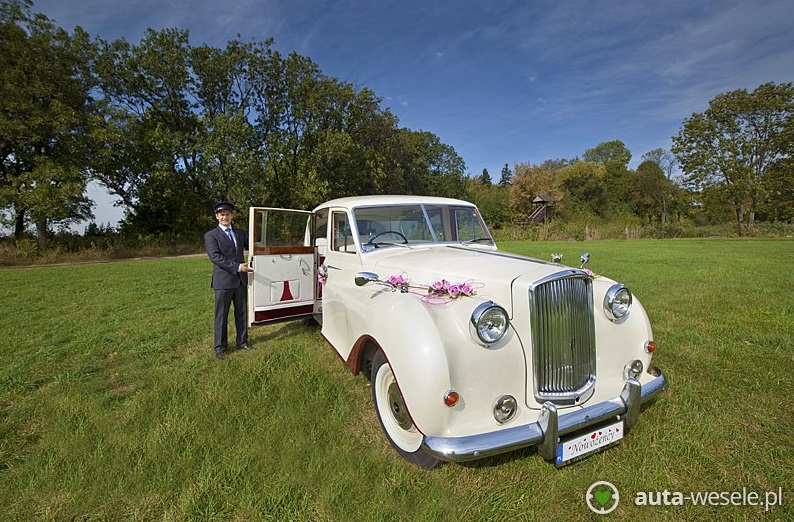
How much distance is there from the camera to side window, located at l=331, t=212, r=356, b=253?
4.00 metres

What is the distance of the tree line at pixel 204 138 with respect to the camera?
16.3 meters

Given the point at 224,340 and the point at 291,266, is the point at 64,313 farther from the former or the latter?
the point at 291,266

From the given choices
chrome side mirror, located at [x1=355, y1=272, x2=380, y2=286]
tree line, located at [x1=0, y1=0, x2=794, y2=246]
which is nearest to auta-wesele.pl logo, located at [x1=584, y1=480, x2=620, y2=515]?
chrome side mirror, located at [x1=355, y1=272, x2=380, y2=286]

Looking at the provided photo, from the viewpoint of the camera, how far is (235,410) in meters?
3.19

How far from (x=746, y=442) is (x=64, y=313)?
10225 millimetres

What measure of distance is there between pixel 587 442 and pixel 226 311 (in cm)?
425

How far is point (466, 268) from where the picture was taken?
2.91m

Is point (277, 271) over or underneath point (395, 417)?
over

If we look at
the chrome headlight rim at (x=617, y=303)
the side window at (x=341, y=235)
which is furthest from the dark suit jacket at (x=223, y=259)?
the chrome headlight rim at (x=617, y=303)

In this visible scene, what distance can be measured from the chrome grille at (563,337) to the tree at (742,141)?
121ft

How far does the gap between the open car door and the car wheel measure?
8.55ft

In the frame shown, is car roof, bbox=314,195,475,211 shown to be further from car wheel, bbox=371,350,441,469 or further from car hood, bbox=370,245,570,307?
Answer: car wheel, bbox=371,350,441,469

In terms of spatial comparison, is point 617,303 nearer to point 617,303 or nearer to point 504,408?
point 617,303

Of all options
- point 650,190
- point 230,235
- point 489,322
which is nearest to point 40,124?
point 230,235
